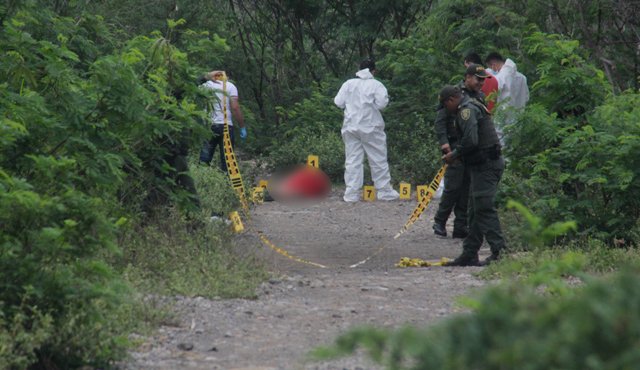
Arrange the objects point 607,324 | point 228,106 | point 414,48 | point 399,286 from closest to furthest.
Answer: point 607,324 → point 399,286 → point 228,106 → point 414,48

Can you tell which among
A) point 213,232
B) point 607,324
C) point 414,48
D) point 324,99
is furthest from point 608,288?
point 324,99

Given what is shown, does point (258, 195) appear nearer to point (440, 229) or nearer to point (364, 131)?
point (364, 131)

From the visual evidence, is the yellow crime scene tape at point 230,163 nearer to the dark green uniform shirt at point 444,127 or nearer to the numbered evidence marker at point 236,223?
the numbered evidence marker at point 236,223

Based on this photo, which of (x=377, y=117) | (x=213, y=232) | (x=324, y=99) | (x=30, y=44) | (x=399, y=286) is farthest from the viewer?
(x=324, y=99)

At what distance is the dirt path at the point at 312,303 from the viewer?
6.59m

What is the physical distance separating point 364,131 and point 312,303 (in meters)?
9.74

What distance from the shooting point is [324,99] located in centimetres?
2384

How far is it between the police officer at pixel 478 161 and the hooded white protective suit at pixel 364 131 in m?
6.70

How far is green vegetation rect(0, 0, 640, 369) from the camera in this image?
3410mm

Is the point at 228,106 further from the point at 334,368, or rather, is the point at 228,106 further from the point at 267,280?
the point at 334,368

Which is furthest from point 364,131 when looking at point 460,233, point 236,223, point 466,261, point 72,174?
point 72,174

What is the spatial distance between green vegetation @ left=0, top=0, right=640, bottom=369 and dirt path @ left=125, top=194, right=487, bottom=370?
293mm

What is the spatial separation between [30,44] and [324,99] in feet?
50.4

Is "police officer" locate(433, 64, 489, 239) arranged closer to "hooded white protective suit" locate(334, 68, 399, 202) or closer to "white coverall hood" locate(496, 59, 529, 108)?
"white coverall hood" locate(496, 59, 529, 108)
